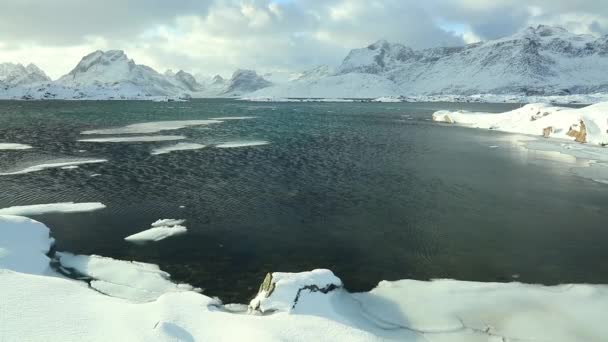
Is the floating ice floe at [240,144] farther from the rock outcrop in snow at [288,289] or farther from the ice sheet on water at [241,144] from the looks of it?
the rock outcrop in snow at [288,289]

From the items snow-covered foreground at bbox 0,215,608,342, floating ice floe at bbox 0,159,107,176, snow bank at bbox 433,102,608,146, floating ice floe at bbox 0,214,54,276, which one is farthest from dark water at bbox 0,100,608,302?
snow bank at bbox 433,102,608,146

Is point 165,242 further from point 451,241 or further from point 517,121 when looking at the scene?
point 517,121

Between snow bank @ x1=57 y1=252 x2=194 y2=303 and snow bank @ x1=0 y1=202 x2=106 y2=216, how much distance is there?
250 inches

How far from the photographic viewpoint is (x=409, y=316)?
12758 mm

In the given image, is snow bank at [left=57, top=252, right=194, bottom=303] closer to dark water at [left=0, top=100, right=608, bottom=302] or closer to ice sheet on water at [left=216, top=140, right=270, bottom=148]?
dark water at [left=0, top=100, right=608, bottom=302]

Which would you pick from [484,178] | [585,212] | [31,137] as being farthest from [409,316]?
[31,137]

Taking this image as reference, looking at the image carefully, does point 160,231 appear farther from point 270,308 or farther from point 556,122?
point 556,122

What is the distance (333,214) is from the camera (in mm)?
22812

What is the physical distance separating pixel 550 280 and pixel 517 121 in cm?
6360

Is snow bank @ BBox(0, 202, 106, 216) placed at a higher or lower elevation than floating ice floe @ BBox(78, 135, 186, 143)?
lower

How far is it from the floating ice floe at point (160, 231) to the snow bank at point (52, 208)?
15.3 feet

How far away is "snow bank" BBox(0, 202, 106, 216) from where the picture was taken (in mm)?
21578

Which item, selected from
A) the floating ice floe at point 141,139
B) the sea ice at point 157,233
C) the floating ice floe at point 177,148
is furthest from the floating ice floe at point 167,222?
the floating ice floe at point 141,139

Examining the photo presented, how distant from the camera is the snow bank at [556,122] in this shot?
51.2 metres
